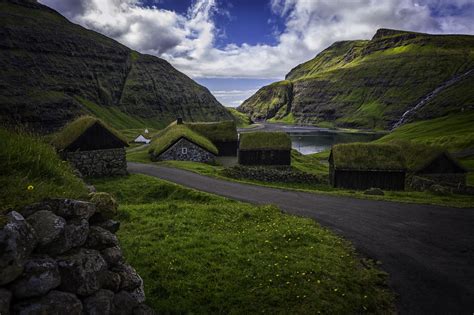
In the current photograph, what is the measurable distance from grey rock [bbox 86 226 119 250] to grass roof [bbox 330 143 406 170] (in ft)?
130

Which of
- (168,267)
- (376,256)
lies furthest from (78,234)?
(376,256)

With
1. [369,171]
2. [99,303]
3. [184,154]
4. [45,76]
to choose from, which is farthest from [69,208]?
[45,76]

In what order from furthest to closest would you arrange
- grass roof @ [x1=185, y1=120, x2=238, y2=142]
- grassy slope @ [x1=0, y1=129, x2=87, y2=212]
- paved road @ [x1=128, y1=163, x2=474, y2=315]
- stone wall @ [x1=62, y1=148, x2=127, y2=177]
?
grass roof @ [x1=185, y1=120, x2=238, y2=142], stone wall @ [x1=62, y1=148, x2=127, y2=177], paved road @ [x1=128, y1=163, x2=474, y2=315], grassy slope @ [x1=0, y1=129, x2=87, y2=212]

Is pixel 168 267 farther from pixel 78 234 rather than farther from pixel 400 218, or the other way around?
pixel 400 218

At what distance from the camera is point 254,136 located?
196 feet

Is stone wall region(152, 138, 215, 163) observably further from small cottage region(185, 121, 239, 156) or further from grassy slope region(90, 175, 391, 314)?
grassy slope region(90, 175, 391, 314)

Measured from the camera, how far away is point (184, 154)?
55.4 meters

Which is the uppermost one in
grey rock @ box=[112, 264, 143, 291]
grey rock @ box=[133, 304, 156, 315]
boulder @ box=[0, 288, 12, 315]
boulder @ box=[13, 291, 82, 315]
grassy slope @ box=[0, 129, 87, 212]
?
grassy slope @ box=[0, 129, 87, 212]

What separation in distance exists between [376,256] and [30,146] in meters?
13.4

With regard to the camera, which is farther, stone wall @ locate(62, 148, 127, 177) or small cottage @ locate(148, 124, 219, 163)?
small cottage @ locate(148, 124, 219, 163)

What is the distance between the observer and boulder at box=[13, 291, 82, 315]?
5.97 m

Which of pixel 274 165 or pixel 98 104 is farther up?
pixel 98 104

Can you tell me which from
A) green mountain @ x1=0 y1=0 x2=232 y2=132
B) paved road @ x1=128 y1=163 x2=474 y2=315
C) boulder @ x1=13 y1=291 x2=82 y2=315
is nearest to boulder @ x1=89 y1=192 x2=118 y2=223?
boulder @ x1=13 y1=291 x2=82 y2=315

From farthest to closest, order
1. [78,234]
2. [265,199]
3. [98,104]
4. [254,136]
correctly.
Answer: [98,104], [254,136], [265,199], [78,234]
